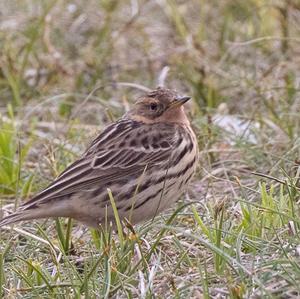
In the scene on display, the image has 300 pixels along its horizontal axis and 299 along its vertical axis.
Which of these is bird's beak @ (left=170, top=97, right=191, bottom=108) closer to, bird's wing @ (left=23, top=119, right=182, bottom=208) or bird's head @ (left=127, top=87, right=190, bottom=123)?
bird's head @ (left=127, top=87, right=190, bottom=123)

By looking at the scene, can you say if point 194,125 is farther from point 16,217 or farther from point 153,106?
point 16,217

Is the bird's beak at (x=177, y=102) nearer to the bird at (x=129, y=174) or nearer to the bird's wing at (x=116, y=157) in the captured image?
the bird at (x=129, y=174)

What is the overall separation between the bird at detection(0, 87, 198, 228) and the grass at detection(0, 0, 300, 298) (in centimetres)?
14

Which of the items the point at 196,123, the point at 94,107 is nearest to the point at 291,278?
the point at 196,123

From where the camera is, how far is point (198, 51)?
8.91 metres

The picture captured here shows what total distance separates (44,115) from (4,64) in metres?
0.81

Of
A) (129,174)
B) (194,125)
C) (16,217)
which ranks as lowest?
(194,125)

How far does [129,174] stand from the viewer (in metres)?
5.82

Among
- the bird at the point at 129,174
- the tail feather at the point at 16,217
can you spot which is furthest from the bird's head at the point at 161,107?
the tail feather at the point at 16,217

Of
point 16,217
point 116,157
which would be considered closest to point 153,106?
point 116,157

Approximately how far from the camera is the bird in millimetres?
5609

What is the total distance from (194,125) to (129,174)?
147cm

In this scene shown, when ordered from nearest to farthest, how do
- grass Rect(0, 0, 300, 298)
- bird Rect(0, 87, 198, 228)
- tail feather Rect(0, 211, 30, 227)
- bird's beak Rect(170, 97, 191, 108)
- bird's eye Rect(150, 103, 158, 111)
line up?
1. grass Rect(0, 0, 300, 298)
2. tail feather Rect(0, 211, 30, 227)
3. bird Rect(0, 87, 198, 228)
4. bird's beak Rect(170, 97, 191, 108)
5. bird's eye Rect(150, 103, 158, 111)

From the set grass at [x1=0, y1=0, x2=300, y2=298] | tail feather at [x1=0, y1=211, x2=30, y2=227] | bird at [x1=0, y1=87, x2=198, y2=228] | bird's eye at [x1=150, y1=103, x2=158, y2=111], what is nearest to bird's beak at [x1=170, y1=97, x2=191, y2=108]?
bird at [x1=0, y1=87, x2=198, y2=228]
